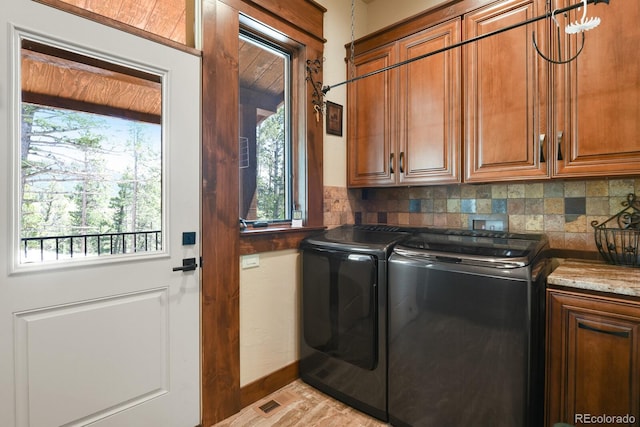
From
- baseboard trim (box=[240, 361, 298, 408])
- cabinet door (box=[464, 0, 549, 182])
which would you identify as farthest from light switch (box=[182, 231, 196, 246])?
cabinet door (box=[464, 0, 549, 182])

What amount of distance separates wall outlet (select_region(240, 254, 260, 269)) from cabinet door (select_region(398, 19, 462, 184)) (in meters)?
1.18

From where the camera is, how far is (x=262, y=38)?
2168 millimetres

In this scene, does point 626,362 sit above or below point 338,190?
below

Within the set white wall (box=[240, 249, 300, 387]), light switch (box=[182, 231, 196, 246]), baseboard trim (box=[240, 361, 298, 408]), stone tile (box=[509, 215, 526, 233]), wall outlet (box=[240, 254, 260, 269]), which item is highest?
stone tile (box=[509, 215, 526, 233])

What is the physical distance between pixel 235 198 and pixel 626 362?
1972mm

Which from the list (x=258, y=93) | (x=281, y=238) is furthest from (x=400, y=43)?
(x=281, y=238)

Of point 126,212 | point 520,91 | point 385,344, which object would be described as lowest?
point 385,344

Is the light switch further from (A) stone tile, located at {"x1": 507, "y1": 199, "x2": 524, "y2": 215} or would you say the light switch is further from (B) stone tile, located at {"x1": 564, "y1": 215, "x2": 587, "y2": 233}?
(B) stone tile, located at {"x1": 564, "y1": 215, "x2": 587, "y2": 233}

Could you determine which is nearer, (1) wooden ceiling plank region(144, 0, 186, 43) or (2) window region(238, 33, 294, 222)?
(1) wooden ceiling plank region(144, 0, 186, 43)

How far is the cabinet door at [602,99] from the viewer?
1470 millimetres

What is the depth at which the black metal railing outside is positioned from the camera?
127cm

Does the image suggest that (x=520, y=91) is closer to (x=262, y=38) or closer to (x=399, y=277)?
(x=399, y=277)

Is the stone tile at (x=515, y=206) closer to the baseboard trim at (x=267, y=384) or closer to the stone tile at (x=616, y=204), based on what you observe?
the stone tile at (x=616, y=204)

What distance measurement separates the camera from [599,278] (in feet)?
4.54
